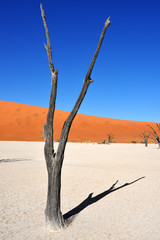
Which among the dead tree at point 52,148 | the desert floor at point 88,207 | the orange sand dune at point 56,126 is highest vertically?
the orange sand dune at point 56,126

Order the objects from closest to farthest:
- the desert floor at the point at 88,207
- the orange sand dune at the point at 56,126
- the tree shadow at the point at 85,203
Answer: the desert floor at the point at 88,207, the tree shadow at the point at 85,203, the orange sand dune at the point at 56,126

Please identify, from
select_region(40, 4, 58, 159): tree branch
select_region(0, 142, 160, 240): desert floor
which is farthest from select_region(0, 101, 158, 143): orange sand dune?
select_region(40, 4, 58, 159): tree branch

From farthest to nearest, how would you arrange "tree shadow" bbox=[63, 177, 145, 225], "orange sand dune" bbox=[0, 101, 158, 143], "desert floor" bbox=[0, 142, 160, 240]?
"orange sand dune" bbox=[0, 101, 158, 143], "tree shadow" bbox=[63, 177, 145, 225], "desert floor" bbox=[0, 142, 160, 240]

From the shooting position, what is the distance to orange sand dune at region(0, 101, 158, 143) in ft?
171

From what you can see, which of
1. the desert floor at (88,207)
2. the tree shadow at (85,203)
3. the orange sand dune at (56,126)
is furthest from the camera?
the orange sand dune at (56,126)

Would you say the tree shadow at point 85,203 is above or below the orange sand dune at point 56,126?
below

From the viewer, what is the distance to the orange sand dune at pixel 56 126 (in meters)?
52.1

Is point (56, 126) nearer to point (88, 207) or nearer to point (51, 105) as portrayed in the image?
point (88, 207)

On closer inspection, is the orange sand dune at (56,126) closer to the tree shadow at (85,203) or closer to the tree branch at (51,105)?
the tree shadow at (85,203)

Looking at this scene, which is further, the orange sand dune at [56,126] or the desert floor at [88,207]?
the orange sand dune at [56,126]

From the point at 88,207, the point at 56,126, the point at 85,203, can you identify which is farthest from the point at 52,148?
the point at 56,126

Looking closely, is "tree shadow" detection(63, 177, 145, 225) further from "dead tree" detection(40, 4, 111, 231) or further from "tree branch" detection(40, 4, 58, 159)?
"tree branch" detection(40, 4, 58, 159)

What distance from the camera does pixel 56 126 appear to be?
6225 cm

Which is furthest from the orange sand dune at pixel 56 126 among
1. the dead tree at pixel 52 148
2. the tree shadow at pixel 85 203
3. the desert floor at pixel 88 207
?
the dead tree at pixel 52 148
